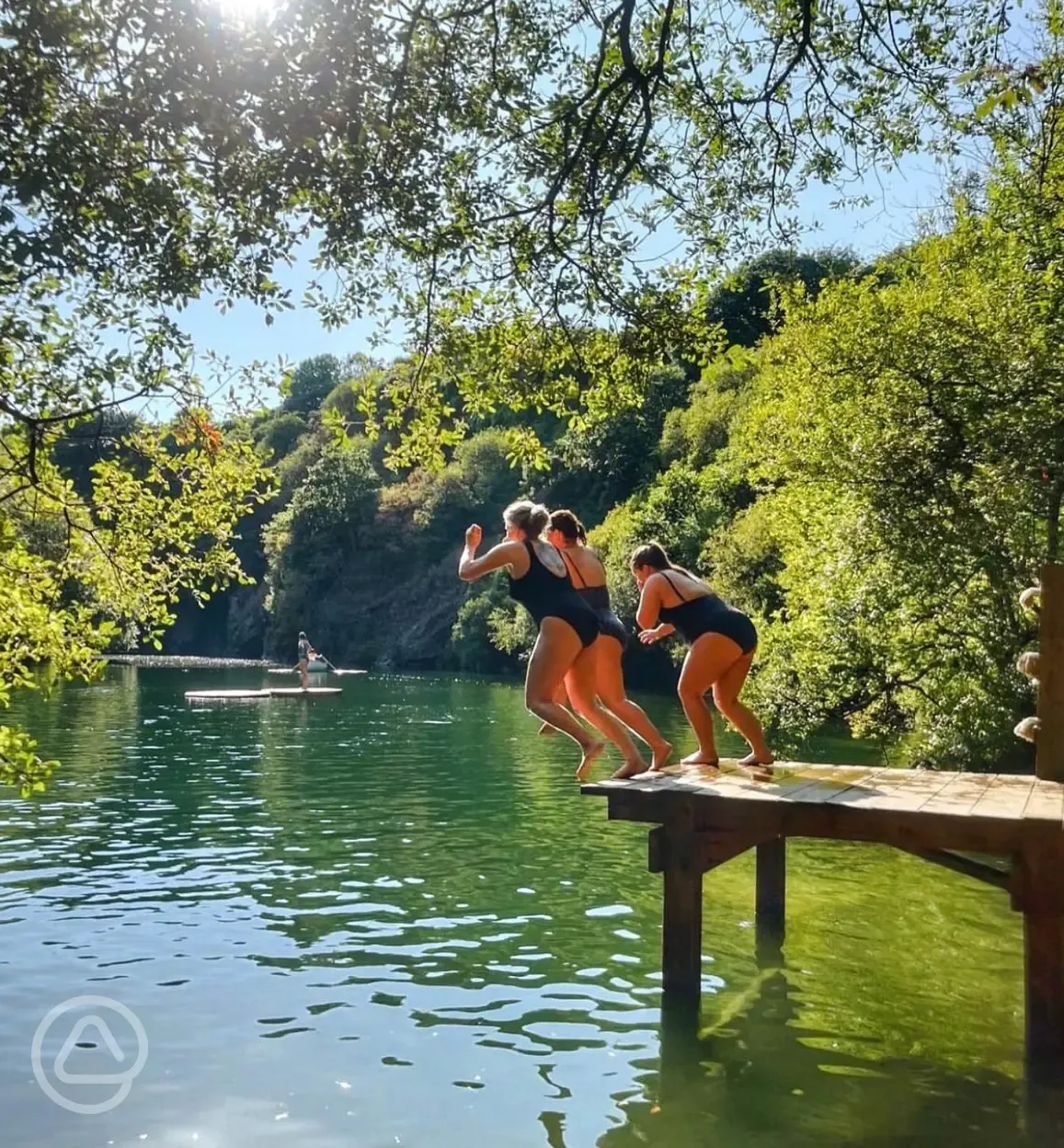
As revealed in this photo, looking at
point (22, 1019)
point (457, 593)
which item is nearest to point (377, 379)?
point (22, 1019)

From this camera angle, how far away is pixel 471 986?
10.2m

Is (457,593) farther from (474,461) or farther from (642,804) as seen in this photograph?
(642,804)

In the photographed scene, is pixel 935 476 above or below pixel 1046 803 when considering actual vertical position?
above

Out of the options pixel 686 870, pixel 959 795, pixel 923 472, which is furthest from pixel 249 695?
pixel 959 795

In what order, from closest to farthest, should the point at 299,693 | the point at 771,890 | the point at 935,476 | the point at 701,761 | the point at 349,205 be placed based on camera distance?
the point at 349,205 < the point at 701,761 < the point at 771,890 < the point at 935,476 < the point at 299,693

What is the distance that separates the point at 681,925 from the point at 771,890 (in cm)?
317

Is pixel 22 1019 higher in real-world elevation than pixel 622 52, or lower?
lower

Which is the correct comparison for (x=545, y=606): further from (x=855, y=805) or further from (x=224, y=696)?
(x=224, y=696)

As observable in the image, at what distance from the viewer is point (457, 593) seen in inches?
3376

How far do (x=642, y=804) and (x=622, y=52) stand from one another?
5200 millimetres

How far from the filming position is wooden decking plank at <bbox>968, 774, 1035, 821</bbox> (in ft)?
25.6

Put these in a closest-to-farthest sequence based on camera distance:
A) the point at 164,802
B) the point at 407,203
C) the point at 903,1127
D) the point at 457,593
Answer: the point at 903,1127 → the point at 407,203 → the point at 164,802 → the point at 457,593

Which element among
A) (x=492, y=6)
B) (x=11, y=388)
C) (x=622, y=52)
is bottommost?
(x=11, y=388)

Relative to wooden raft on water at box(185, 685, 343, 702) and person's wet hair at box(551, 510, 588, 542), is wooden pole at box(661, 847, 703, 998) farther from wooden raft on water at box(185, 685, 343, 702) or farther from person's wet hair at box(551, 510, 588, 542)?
wooden raft on water at box(185, 685, 343, 702)
